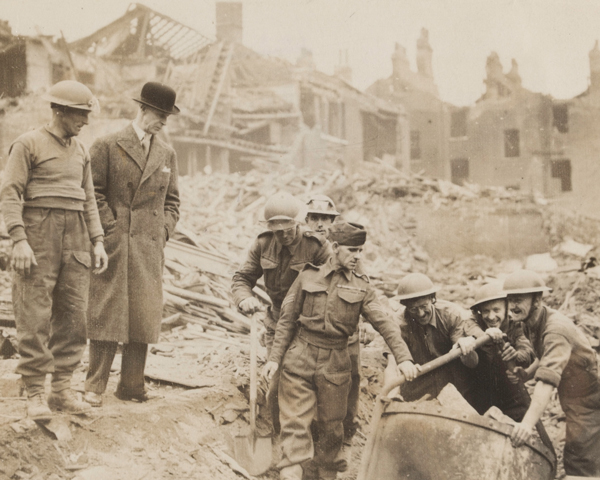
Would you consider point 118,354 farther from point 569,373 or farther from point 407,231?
point 407,231

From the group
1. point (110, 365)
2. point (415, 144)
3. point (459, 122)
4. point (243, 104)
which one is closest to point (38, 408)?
point (110, 365)

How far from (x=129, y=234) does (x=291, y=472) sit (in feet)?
6.51

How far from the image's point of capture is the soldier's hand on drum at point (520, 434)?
3.73m

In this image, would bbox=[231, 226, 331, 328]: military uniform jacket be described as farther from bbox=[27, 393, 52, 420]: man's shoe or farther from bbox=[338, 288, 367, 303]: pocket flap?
bbox=[27, 393, 52, 420]: man's shoe

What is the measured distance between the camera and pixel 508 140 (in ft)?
43.4

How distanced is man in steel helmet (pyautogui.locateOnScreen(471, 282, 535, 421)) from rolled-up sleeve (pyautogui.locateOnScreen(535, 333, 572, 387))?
16.4 inches

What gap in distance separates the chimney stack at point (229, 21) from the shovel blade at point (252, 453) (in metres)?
6.92

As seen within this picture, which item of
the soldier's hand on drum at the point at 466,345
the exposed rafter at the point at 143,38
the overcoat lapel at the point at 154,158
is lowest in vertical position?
the soldier's hand on drum at the point at 466,345

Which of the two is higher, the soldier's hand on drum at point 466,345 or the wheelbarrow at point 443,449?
the soldier's hand on drum at point 466,345

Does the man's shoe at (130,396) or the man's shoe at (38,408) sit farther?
the man's shoe at (130,396)

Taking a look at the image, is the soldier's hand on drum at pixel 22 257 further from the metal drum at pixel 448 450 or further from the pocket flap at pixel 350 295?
the metal drum at pixel 448 450

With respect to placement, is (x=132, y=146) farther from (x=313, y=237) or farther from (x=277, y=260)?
(x=313, y=237)

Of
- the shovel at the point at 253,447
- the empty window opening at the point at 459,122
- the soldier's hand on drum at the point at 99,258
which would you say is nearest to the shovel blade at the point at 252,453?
the shovel at the point at 253,447

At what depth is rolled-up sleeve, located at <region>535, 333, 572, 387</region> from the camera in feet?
12.9
